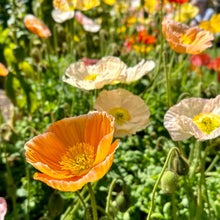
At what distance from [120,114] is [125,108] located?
0.12ft

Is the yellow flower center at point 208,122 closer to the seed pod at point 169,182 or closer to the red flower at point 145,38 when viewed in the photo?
the seed pod at point 169,182

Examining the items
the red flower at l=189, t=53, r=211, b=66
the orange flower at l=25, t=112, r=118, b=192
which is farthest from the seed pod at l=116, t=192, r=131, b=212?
the red flower at l=189, t=53, r=211, b=66

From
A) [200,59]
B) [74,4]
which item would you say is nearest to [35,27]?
[74,4]

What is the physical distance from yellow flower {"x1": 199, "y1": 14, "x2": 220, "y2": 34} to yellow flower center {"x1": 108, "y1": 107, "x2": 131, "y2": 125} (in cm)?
83

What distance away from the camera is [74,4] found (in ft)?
5.23

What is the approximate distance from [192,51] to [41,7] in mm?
1787

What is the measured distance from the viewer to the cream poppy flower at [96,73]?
1.10 meters

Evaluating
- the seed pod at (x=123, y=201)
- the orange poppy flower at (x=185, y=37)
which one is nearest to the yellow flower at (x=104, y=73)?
the orange poppy flower at (x=185, y=37)

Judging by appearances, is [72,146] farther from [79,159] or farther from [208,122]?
[208,122]

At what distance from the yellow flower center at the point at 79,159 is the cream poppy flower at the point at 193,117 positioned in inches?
10.4

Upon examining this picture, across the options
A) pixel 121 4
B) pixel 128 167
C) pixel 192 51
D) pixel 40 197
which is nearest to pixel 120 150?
pixel 128 167

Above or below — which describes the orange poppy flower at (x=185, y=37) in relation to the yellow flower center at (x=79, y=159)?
above

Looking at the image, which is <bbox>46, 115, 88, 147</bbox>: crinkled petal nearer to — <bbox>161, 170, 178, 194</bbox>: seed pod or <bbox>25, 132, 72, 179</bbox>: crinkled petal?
<bbox>25, 132, 72, 179</bbox>: crinkled petal

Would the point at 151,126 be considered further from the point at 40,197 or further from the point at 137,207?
the point at 40,197
